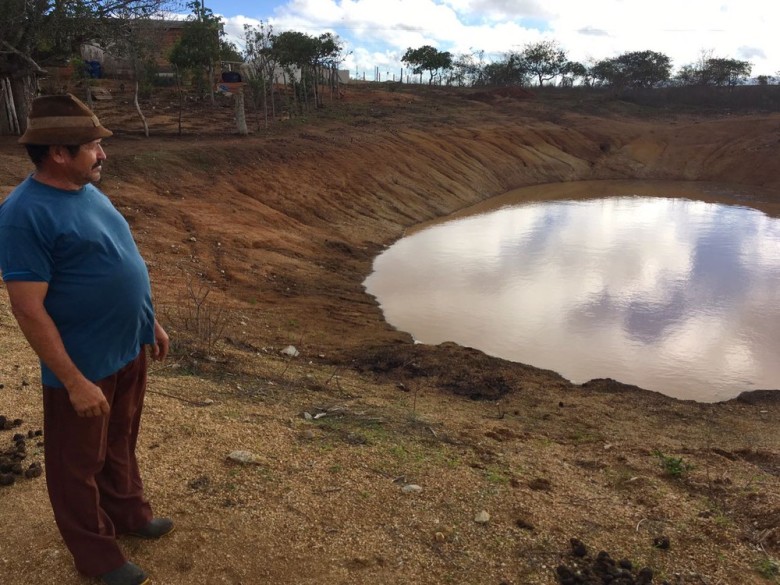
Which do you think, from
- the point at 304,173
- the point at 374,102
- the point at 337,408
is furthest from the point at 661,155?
the point at 337,408

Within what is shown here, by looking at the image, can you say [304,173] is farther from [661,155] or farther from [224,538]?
[661,155]

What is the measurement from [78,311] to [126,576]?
1.07 m

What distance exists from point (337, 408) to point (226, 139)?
14.7 m

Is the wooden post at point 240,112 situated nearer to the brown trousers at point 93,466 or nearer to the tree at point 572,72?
the brown trousers at point 93,466

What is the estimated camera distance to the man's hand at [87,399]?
2.11m

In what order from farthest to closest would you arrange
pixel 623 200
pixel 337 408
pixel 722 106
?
pixel 722 106 < pixel 623 200 < pixel 337 408

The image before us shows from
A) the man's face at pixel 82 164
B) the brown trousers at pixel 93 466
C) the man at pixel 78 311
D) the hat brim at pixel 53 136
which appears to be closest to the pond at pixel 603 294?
the brown trousers at pixel 93 466

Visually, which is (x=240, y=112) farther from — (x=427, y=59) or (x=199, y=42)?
(x=427, y=59)

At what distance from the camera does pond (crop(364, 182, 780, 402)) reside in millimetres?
8797

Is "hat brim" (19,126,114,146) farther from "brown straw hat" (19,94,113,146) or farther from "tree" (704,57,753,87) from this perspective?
"tree" (704,57,753,87)

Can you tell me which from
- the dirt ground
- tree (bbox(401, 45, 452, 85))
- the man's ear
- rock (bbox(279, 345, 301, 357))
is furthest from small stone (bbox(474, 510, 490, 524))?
tree (bbox(401, 45, 452, 85))

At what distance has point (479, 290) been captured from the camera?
39.0 ft

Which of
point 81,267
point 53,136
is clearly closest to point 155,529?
point 81,267

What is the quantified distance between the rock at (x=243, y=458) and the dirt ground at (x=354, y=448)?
1cm
